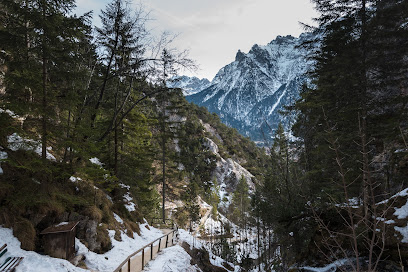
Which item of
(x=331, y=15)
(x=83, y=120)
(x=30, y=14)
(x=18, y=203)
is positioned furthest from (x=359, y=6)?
(x=18, y=203)

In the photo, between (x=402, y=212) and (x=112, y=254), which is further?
(x=112, y=254)

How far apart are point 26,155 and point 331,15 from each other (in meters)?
15.7

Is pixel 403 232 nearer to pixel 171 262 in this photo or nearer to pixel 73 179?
pixel 171 262

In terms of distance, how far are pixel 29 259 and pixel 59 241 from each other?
3.56 ft

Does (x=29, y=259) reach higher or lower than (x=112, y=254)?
higher

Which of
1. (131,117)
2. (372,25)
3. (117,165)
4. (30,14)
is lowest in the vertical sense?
(117,165)

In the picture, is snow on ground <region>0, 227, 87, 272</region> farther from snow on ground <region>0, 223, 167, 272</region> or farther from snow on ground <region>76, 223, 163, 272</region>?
snow on ground <region>76, 223, 163, 272</region>

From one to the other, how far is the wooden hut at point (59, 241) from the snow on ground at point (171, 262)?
3.54 m

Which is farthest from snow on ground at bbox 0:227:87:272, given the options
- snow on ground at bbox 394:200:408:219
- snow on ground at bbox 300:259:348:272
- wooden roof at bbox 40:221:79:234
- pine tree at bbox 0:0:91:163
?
snow on ground at bbox 394:200:408:219

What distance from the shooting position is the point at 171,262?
11.9 m

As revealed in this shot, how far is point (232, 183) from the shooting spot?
295ft

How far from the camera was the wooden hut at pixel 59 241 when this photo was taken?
26.4 ft

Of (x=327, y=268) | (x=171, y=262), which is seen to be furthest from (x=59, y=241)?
(x=327, y=268)

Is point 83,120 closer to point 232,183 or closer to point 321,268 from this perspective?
point 321,268
